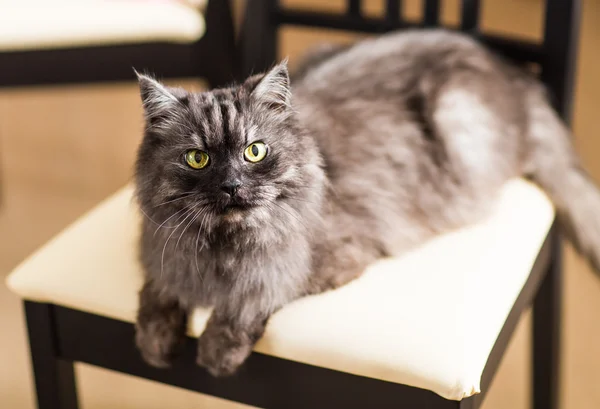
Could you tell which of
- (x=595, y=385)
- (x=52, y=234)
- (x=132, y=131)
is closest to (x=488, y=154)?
(x=595, y=385)

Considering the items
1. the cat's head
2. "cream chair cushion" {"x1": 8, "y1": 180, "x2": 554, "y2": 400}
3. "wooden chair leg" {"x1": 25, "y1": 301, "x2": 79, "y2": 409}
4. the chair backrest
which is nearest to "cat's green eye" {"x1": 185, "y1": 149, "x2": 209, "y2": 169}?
the cat's head

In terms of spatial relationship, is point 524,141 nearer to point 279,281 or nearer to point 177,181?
point 279,281

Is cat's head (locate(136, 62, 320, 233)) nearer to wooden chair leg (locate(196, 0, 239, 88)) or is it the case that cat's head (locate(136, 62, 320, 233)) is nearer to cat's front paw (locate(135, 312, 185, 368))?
cat's front paw (locate(135, 312, 185, 368))

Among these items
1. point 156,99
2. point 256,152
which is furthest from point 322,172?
point 156,99

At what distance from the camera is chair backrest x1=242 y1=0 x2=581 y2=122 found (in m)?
1.25

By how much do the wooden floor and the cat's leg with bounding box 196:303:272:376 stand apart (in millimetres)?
185

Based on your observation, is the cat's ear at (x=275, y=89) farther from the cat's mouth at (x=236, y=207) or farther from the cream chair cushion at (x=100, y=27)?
the cream chair cushion at (x=100, y=27)

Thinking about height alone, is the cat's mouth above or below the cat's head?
below

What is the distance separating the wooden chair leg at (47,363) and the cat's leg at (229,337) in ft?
0.86

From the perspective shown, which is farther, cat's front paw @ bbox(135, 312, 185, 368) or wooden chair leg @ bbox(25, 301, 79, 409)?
wooden chair leg @ bbox(25, 301, 79, 409)

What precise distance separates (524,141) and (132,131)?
1432 millimetres

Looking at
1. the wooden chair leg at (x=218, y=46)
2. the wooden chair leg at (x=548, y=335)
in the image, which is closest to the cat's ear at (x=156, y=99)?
the wooden chair leg at (x=218, y=46)

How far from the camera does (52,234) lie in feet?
6.73

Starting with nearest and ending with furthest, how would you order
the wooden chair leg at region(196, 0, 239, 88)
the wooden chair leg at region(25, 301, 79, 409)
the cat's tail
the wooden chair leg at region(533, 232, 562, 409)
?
the wooden chair leg at region(25, 301, 79, 409), the cat's tail, the wooden chair leg at region(533, 232, 562, 409), the wooden chair leg at region(196, 0, 239, 88)
